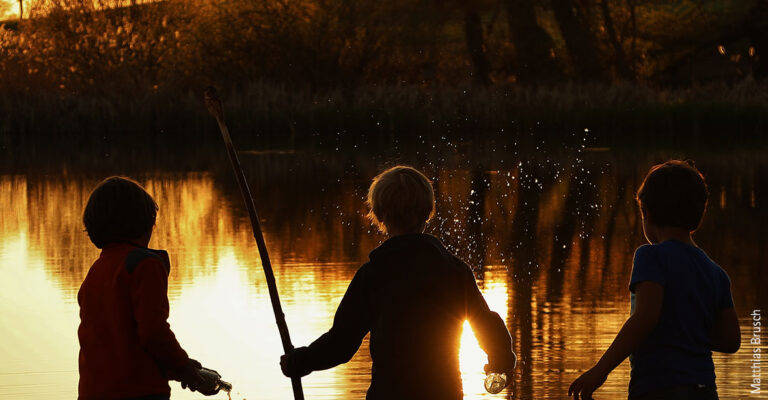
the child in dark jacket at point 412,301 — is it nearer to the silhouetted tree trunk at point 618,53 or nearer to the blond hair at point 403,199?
the blond hair at point 403,199

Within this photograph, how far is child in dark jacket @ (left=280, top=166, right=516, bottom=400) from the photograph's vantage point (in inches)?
132

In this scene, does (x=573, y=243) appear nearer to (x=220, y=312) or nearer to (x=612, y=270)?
(x=612, y=270)

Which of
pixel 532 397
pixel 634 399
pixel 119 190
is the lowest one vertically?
pixel 532 397

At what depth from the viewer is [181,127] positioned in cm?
2547

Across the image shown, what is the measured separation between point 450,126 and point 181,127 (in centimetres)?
492

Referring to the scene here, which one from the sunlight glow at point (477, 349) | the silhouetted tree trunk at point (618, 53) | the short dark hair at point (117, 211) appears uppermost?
the silhouetted tree trunk at point (618, 53)

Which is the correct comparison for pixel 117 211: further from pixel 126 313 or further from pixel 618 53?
pixel 618 53

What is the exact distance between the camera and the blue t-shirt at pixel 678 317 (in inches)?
134

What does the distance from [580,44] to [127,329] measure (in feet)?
93.3

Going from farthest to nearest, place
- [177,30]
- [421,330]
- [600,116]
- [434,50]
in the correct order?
1. [434,50]
2. [177,30]
3. [600,116]
4. [421,330]

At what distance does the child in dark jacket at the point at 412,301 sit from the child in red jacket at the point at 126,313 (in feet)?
1.59

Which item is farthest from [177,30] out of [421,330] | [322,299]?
[421,330]

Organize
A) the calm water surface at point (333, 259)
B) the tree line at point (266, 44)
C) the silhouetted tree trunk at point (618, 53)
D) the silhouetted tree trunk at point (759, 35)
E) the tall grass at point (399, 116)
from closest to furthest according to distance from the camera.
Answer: the calm water surface at point (333, 259) → the tall grass at point (399, 116) → the tree line at point (266, 44) → the silhouetted tree trunk at point (618, 53) → the silhouetted tree trunk at point (759, 35)

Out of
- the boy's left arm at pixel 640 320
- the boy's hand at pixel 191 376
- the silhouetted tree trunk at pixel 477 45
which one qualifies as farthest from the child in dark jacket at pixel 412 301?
the silhouetted tree trunk at pixel 477 45
